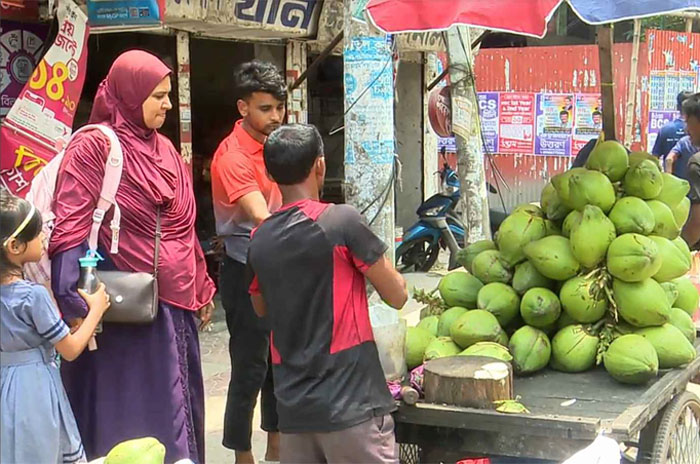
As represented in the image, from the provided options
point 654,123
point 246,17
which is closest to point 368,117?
point 246,17

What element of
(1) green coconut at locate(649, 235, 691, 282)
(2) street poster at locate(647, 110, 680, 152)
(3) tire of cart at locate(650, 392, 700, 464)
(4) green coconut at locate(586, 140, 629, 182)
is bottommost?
(3) tire of cart at locate(650, 392, 700, 464)

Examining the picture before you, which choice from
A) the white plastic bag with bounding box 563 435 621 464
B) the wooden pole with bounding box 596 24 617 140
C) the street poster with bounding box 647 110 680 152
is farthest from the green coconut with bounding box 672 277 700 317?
the street poster with bounding box 647 110 680 152

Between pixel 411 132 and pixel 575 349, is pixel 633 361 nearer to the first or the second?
pixel 575 349

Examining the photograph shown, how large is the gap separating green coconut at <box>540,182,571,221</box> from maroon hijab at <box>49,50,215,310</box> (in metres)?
1.45

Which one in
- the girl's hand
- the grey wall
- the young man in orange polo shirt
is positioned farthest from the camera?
the grey wall

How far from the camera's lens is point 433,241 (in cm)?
862

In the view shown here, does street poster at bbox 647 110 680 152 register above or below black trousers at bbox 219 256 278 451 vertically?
above

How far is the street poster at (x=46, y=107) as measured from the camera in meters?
4.49

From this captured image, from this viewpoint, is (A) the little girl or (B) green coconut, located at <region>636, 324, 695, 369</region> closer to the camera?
(A) the little girl

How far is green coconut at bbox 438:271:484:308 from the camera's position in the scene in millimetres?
3328

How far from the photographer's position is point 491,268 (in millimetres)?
3303

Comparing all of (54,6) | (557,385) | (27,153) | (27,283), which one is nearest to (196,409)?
(27,283)

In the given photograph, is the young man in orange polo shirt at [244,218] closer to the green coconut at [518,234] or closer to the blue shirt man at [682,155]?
the green coconut at [518,234]

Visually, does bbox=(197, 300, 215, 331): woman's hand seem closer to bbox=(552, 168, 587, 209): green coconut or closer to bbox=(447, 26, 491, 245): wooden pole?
bbox=(552, 168, 587, 209): green coconut
